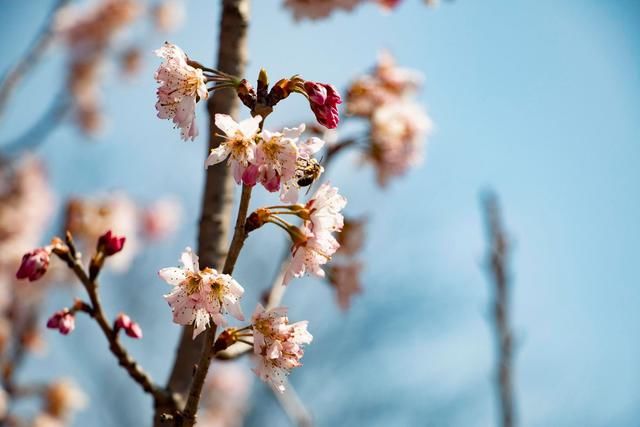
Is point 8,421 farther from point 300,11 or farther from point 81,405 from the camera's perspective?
point 300,11

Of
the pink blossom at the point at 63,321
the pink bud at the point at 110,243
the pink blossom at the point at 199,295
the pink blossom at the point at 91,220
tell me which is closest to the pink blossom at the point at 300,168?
the pink blossom at the point at 199,295

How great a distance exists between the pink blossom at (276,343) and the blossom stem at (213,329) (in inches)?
3.7

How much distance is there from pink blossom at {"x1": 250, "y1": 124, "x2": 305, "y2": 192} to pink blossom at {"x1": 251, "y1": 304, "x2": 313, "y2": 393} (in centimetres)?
20

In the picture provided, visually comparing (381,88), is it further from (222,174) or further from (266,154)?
(266,154)

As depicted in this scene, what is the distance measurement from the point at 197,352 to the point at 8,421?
75.8 inches

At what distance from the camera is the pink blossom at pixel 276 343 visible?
98cm

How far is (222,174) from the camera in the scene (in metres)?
1.60

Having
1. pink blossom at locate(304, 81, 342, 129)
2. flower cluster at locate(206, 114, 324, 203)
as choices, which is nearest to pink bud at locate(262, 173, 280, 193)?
flower cluster at locate(206, 114, 324, 203)

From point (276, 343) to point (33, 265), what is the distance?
0.46 metres

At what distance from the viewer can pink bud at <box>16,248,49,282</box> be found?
3.69ft

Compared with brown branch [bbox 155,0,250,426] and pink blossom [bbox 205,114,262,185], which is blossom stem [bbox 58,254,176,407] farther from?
pink blossom [bbox 205,114,262,185]

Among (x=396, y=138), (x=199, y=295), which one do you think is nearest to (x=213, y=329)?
(x=199, y=295)

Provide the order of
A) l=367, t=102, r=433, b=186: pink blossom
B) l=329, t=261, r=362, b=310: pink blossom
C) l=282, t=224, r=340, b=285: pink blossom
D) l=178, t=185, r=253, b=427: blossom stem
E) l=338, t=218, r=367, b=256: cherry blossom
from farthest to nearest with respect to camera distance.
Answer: l=367, t=102, r=433, b=186: pink blossom → l=338, t=218, r=367, b=256: cherry blossom → l=329, t=261, r=362, b=310: pink blossom → l=282, t=224, r=340, b=285: pink blossom → l=178, t=185, r=253, b=427: blossom stem

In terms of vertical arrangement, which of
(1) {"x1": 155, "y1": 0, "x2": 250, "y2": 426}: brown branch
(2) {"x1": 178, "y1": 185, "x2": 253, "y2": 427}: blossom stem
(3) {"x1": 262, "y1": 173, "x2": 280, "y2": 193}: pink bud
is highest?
(1) {"x1": 155, "y1": 0, "x2": 250, "y2": 426}: brown branch
